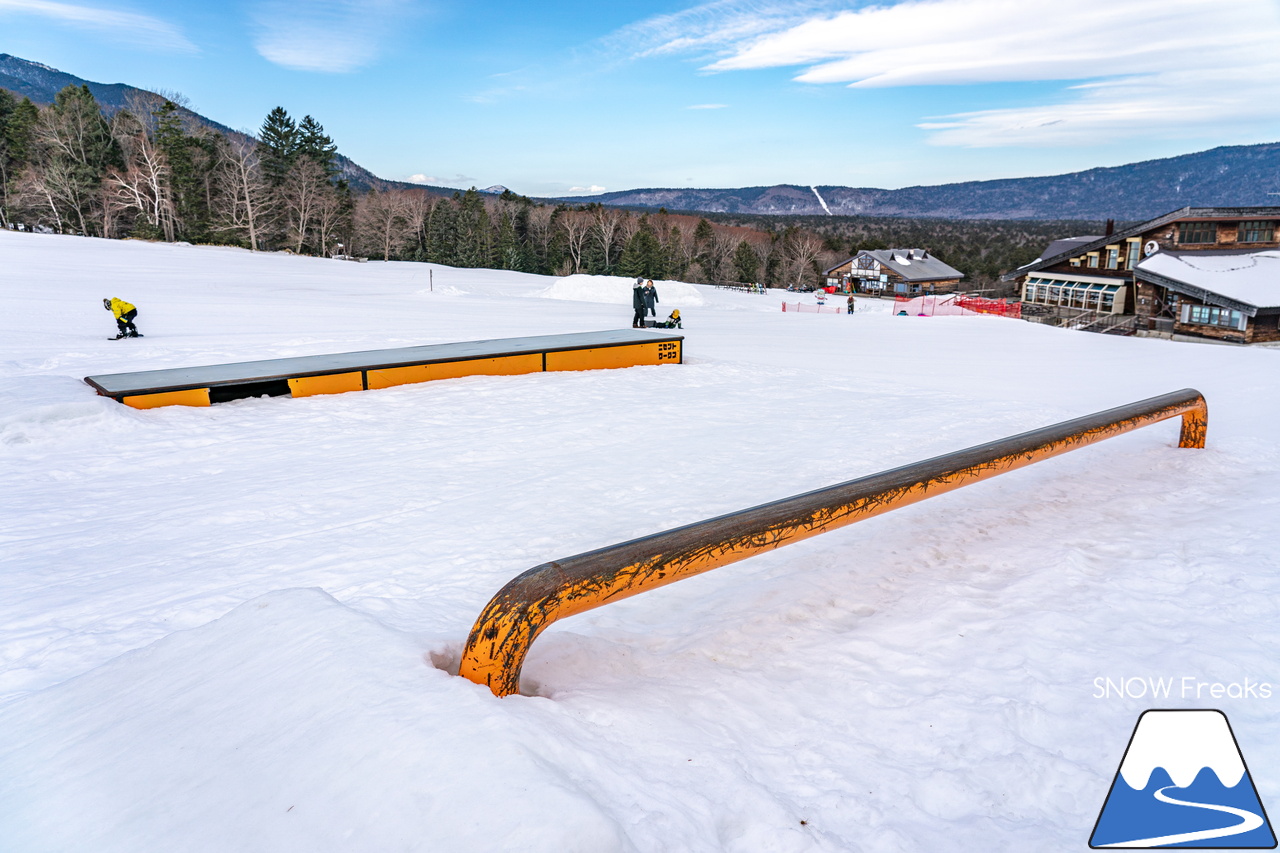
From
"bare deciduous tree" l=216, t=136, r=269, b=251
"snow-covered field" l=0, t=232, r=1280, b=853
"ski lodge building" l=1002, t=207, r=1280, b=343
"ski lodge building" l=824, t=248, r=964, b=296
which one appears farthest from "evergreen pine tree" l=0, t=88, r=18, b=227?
"ski lodge building" l=1002, t=207, r=1280, b=343

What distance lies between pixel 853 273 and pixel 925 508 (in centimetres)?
8369

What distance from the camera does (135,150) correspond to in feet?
197

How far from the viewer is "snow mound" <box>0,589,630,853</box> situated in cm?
190

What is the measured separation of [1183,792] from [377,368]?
9164mm

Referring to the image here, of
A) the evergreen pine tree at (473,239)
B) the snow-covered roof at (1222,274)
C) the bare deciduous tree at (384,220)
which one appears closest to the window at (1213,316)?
the snow-covered roof at (1222,274)

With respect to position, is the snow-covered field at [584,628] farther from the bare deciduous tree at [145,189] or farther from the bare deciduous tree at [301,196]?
the bare deciduous tree at [301,196]

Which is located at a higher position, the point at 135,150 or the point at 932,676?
the point at 135,150

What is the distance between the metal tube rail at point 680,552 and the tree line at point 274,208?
6120 cm

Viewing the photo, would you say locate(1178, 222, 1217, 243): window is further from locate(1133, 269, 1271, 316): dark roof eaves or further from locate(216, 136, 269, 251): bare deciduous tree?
locate(216, 136, 269, 251): bare deciduous tree

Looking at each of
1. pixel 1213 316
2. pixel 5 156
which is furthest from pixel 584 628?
pixel 5 156

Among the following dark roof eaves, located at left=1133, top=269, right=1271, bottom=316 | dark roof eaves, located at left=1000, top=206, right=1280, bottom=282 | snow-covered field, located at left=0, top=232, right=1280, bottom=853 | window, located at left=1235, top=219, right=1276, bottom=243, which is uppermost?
dark roof eaves, located at left=1000, top=206, right=1280, bottom=282

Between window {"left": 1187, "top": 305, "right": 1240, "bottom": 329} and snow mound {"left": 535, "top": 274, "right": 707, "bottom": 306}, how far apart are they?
22008 millimetres

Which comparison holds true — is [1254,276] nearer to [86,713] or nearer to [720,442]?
[720,442]

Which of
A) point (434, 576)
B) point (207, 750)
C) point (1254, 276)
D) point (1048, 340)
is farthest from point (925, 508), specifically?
point (1254, 276)
